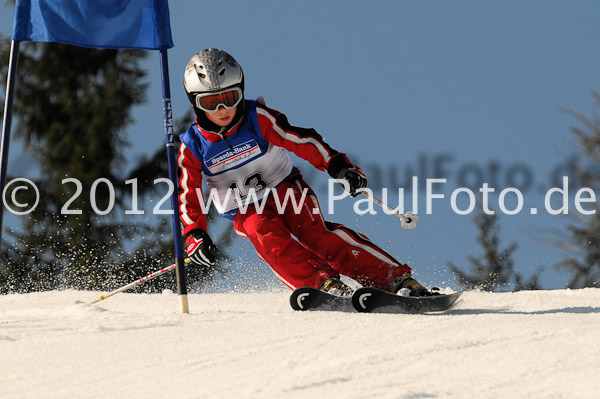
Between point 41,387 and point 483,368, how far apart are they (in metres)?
1.90

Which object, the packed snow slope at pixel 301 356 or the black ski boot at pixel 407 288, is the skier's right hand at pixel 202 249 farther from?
the black ski boot at pixel 407 288

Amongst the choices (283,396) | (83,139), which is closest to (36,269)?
(83,139)

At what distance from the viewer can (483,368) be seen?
302 centimetres

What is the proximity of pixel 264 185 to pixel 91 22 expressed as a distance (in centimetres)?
186

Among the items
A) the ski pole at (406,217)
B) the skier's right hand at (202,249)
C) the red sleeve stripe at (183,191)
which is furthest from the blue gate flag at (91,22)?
the ski pole at (406,217)

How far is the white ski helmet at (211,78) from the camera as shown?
4805mm

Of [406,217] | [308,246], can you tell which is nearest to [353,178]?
[406,217]

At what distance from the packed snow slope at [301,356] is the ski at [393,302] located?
1.02ft

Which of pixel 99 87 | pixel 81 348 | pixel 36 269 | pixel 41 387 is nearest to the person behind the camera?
pixel 41 387

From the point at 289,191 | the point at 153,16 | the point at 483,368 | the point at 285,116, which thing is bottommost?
the point at 483,368

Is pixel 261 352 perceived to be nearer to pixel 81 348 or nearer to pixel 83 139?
pixel 81 348

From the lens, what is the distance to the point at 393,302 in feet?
15.0

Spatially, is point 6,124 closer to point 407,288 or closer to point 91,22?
point 91,22

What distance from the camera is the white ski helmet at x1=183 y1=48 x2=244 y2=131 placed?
4805mm
